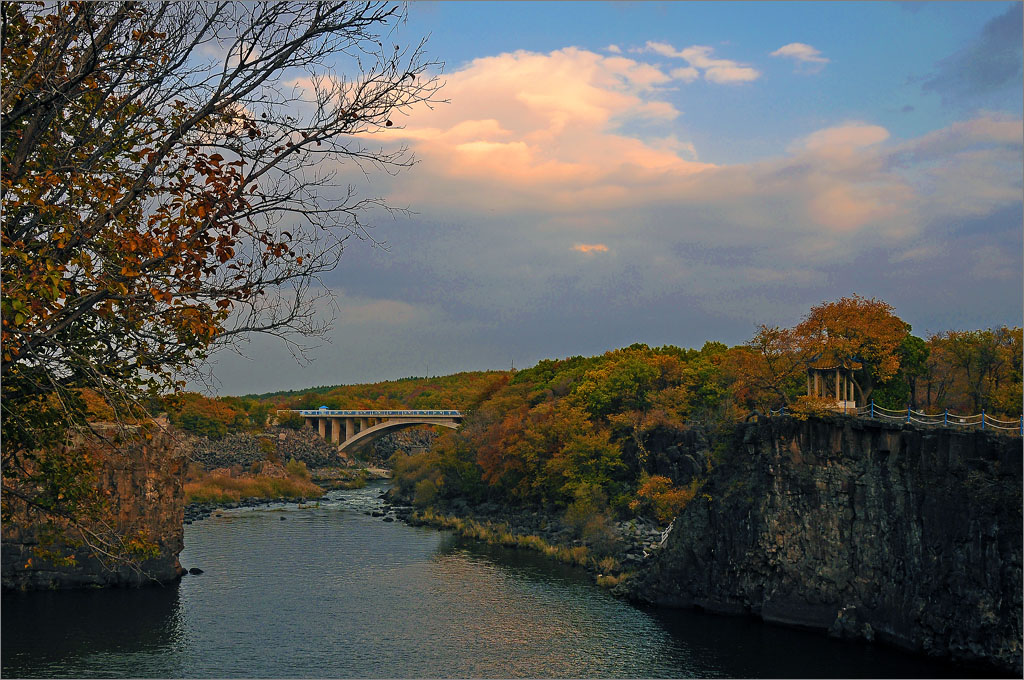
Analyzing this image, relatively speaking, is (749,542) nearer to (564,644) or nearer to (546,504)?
(564,644)

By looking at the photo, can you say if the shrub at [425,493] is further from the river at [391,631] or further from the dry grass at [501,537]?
the river at [391,631]

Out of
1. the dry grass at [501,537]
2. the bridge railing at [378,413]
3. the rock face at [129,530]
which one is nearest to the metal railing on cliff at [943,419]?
the dry grass at [501,537]

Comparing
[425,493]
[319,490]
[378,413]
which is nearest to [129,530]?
[425,493]

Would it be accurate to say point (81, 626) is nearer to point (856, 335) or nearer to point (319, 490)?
point (856, 335)

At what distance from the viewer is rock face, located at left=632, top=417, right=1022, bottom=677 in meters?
32.0

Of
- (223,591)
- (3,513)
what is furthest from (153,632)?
(3,513)

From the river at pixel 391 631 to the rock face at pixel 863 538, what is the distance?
1.61 m

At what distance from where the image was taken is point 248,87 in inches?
441

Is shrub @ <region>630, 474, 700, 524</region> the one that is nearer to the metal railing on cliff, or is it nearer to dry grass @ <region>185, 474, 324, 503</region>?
the metal railing on cliff

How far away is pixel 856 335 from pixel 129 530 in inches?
1575

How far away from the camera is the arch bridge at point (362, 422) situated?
10788cm

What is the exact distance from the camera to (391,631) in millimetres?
37844

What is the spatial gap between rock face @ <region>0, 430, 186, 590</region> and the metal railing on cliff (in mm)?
36531

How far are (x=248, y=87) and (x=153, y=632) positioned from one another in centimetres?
3351
